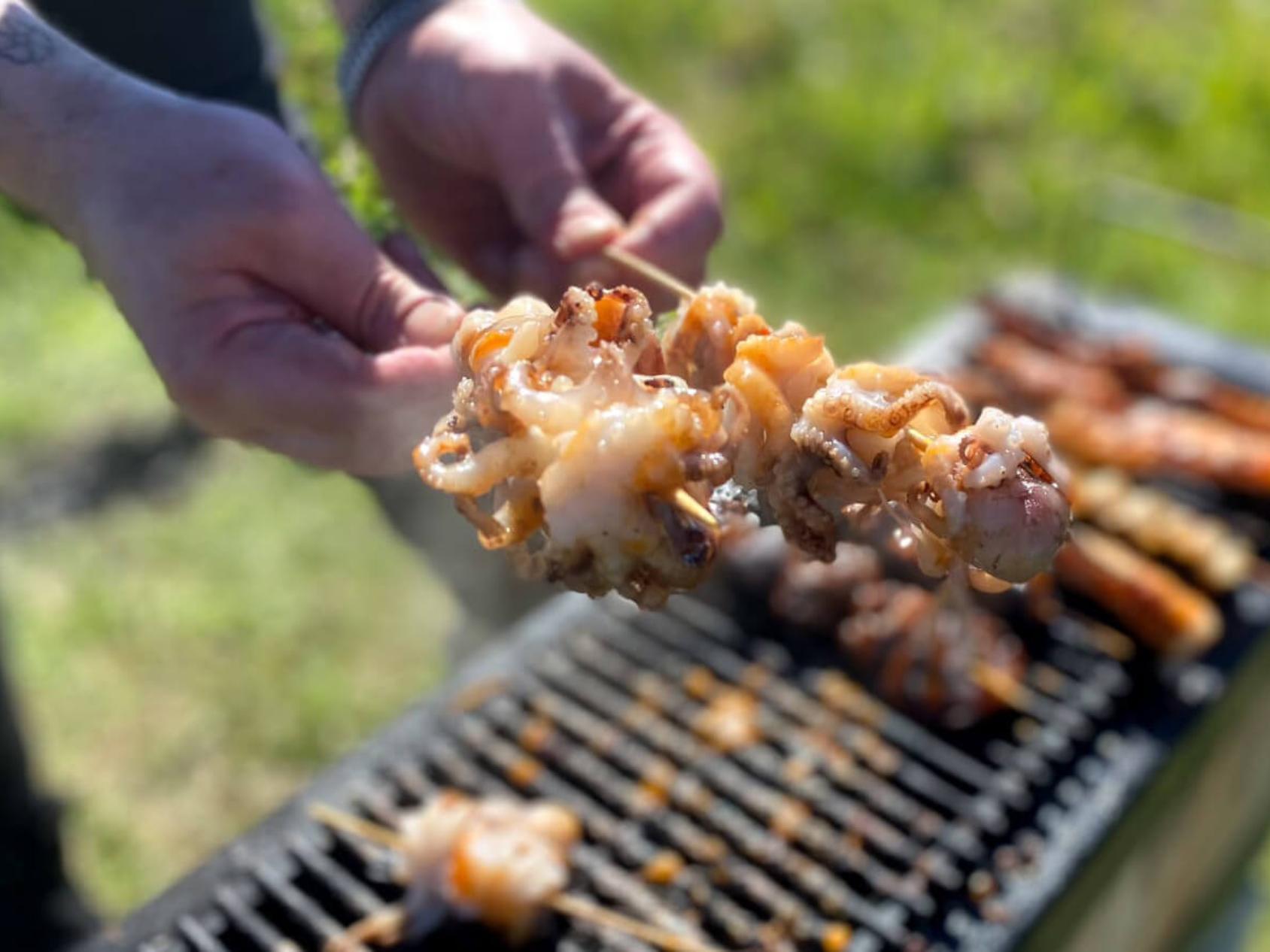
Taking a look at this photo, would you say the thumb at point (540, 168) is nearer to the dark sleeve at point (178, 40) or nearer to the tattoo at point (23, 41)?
the tattoo at point (23, 41)

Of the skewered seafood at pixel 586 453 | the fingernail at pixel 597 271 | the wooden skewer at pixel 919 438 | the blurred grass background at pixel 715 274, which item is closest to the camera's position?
the skewered seafood at pixel 586 453

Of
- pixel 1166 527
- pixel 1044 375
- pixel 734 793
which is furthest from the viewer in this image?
pixel 1044 375

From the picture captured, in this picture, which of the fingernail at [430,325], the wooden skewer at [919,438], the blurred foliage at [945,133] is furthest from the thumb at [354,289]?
the blurred foliage at [945,133]

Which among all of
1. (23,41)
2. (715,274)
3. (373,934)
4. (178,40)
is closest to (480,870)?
(373,934)

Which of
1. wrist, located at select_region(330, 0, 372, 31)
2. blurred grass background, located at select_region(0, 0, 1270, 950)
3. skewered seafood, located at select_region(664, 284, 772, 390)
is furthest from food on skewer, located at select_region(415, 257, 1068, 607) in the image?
wrist, located at select_region(330, 0, 372, 31)

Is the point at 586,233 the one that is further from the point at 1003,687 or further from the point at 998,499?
the point at 1003,687
